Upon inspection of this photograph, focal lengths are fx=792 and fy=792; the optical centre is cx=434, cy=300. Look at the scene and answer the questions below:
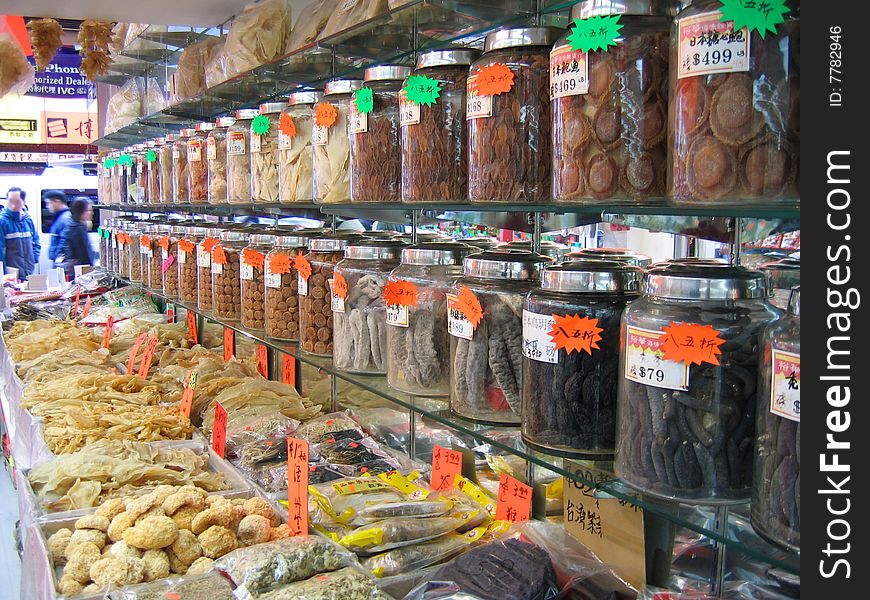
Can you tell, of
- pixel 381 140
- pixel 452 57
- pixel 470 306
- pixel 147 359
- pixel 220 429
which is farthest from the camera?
pixel 147 359

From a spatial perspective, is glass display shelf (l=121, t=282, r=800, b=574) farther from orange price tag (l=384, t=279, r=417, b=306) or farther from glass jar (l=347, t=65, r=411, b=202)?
glass jar (l=347, t=65, r=411, b=202)

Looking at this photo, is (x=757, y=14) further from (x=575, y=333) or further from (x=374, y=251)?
(x=374, y=251)

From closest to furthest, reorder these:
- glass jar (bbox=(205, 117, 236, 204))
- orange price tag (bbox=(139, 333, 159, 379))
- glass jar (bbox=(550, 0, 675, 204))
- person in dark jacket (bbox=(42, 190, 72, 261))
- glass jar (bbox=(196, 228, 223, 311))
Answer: glass jar (bbox=(550, 0, 675, 204))
glass jar (bbox=(205, 117, 236, 204))
glass jar (bbox=(196, 228, 223, 311))
orange price tag (bbox=(139, 333, 159, 379))
person in dark jacket (bbox=(42, 190, 72, 261))

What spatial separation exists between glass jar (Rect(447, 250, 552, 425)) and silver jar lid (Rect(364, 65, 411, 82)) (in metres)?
0.54

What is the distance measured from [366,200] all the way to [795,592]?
1167mm

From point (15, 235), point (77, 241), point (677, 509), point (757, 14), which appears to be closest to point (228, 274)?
point (677, 509)

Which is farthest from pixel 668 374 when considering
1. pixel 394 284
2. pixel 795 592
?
pixel 394 284

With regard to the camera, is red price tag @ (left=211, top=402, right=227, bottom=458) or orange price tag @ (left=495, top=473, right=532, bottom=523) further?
red price tag @ (left=211, top=402, right=227, bottom=458)

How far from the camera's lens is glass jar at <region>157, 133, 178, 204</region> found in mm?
3873

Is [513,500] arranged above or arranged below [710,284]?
below

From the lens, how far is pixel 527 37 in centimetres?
135

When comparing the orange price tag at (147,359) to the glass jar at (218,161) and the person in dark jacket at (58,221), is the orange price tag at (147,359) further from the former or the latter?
the person in dark jacket at (58,221)

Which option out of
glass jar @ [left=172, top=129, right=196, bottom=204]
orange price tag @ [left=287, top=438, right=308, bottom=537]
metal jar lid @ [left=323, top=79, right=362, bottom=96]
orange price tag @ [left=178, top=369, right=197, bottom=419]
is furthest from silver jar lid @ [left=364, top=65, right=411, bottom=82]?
glass jar @ [left=172, top=129, right=196, bottom=204]

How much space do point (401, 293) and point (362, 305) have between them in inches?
10.7
